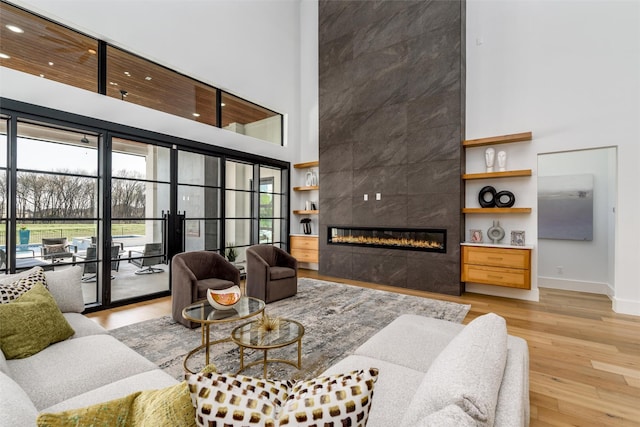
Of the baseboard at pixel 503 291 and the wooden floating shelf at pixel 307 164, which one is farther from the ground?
the wooden floating shelf at pixel 307 164

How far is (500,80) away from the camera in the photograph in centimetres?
476

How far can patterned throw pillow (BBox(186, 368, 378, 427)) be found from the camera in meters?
0.70

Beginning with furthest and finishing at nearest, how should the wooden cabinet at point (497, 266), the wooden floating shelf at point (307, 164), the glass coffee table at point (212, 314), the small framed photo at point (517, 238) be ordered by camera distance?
the wooden floating shelf at point (307, 164) → the small framed photo at point (517, 238) → the wooden cabinet at point (497, 266) → the glass coffee table at point (212, 314)

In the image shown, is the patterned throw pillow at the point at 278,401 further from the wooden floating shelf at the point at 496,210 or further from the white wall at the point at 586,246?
the white wall at the point at 586,246

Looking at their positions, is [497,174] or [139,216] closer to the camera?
[139,216]

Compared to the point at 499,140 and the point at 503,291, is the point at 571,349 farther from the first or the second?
the point at 499,140

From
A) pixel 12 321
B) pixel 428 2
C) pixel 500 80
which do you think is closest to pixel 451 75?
pixel 500 80

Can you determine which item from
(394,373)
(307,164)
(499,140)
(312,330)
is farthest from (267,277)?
(499,140)

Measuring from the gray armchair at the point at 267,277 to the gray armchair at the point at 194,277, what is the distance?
40 centimetres

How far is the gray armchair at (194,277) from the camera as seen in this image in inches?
129

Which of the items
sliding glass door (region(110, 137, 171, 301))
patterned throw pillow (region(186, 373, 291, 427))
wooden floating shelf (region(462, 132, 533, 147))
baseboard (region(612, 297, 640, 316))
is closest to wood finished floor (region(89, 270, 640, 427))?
baseboard (region(612, 297, 640, 316))

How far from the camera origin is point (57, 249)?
365 cm

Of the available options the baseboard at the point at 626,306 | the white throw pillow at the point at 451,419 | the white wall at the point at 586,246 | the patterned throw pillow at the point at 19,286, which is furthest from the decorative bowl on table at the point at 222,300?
the white wall at the point at 586,246

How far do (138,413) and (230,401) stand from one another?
0.26 meters
